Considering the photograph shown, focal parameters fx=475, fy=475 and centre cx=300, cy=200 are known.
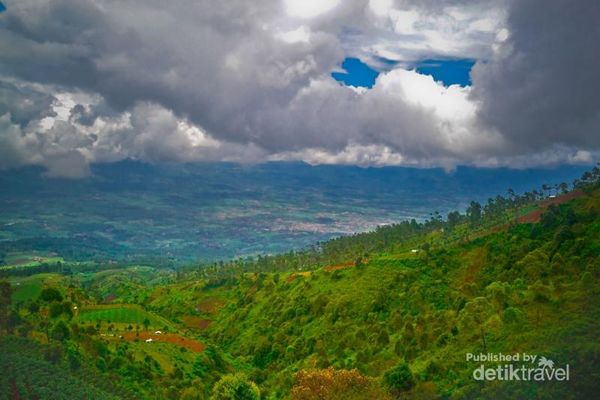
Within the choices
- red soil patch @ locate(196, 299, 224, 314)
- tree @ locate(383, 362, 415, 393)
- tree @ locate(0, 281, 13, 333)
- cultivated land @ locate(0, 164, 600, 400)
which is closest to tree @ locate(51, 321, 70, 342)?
cultivated land @ locate(0, 164, 600, 400)

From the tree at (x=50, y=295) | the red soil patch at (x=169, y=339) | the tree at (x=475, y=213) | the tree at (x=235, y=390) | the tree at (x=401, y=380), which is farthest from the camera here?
the tree at (x=475, y=213)

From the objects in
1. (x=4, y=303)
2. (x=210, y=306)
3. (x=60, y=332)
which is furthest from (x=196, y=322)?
(x=60, y=332)

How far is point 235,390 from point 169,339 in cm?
4764

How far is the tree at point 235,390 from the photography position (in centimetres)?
6669

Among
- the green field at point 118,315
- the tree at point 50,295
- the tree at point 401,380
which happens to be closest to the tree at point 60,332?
the green field at point 118,315

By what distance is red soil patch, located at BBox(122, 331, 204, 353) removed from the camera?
4093 inches

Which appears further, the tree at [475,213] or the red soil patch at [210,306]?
the tree at [475,213]

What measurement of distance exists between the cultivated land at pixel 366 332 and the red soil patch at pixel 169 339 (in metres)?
0.52

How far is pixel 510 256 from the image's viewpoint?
9731 cm

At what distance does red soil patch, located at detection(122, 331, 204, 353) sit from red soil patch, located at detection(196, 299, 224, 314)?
49.0 meters

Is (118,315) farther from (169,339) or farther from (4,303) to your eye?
(4,303)

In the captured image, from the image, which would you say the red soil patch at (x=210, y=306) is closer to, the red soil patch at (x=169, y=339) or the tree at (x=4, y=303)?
the red soil patch at (x=169, y=339)

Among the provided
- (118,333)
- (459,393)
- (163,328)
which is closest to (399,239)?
(163,328)

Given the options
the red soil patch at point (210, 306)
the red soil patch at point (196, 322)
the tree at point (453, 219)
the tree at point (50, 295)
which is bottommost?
the red soil patch at point (196, 322)
